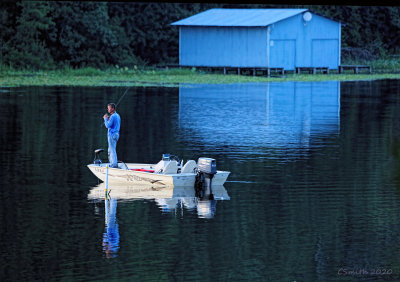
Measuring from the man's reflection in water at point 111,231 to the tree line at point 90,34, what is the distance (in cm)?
5219

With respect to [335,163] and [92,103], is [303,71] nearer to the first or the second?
[92,103]

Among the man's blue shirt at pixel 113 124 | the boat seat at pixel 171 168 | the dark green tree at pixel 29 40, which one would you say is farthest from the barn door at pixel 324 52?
the boat seat at pixel 171 168

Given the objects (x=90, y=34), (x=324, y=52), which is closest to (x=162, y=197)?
(x=90, y=34)

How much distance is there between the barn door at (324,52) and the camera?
7438cm

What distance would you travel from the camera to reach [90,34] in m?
74.6

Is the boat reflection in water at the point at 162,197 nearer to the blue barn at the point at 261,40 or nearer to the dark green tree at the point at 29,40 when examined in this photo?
the blue barn at the point at 261,40

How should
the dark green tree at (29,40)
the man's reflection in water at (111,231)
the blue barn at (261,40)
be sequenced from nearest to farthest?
the man's reflection in water at (111,231) < the blue barn at (261,40) < the dark green tree at (29,40)

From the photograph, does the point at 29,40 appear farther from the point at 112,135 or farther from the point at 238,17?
the point at 112,135

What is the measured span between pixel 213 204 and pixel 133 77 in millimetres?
47197

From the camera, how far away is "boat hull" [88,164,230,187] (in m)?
22.2

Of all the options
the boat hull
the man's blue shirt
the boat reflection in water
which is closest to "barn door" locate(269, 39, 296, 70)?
the man's blue shirt

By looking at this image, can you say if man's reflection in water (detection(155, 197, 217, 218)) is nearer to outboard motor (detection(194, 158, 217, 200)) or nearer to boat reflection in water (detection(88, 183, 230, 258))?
boat reflection in water (detection(88, 183, 230, 258))

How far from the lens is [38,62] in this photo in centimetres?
7175

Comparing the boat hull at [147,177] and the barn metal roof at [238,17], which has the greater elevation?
the barn metal roof at [238,17]
